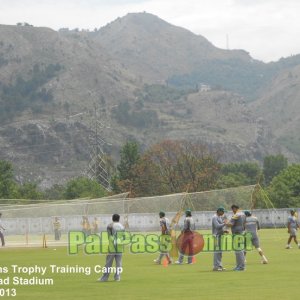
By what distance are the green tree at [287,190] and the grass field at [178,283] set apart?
6636 centimetres

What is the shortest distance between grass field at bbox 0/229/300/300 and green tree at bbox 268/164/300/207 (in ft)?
218

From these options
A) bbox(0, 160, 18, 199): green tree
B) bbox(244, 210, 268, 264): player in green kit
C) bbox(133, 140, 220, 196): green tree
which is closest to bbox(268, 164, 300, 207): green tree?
bbox(133, 140, 220, 196): green tree

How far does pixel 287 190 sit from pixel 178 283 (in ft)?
262

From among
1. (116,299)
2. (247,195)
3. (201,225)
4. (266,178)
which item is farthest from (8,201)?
(266,178)

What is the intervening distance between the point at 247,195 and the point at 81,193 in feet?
187

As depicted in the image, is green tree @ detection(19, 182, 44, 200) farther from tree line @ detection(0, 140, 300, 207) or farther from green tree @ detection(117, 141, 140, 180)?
green tree @ detection(117, 141, 140, 180)

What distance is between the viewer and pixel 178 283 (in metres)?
24.2

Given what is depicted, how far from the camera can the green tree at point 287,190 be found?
100500 mm

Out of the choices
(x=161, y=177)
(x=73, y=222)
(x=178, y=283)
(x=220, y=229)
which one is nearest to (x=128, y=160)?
(x=161, y=177)

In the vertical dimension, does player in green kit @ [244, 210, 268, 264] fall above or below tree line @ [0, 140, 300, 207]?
below

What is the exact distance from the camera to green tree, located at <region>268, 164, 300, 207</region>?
100 metres

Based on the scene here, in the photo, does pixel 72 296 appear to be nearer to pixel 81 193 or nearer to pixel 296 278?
pixel 296 278

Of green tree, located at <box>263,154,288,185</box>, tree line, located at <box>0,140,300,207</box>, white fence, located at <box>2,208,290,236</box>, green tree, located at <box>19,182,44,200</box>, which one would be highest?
green tree, located at <box>263,154,288,185</box>

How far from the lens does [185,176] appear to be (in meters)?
124
